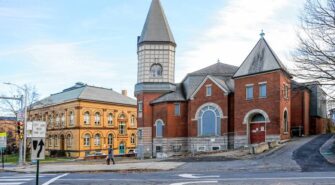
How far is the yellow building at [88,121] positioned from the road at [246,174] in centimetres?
3848

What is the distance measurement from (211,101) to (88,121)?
2898 cm

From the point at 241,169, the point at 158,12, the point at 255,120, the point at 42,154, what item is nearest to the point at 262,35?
the point at 255,120

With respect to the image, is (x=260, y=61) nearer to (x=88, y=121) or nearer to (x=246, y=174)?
(x=246, y=174)

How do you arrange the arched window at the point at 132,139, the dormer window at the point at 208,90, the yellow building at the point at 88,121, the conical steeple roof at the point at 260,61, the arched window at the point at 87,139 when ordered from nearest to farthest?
the conical steeple roof at the point at 260,61 → the dormer window at the point at 208,90 → the yellow building at the point at 88,121 → the arched window at the point at 87,139 → the arched window at the point at 132,139

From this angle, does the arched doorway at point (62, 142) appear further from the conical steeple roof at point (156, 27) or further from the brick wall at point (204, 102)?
the brick wall at point (204, 102)

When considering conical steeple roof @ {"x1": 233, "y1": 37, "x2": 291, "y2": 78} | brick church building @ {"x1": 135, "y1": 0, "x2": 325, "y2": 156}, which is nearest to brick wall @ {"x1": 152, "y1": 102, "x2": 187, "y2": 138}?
brick church building @ {"x1": 135, "y1": 0, "x2": 325, "y2": 156}

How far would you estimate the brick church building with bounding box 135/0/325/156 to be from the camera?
4012 cm

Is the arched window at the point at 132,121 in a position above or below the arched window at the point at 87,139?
above

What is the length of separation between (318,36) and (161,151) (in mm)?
27461

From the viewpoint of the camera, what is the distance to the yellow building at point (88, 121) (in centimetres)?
6631

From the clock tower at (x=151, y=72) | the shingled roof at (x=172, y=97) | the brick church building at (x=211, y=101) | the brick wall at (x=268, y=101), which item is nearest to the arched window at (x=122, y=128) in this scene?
the brick church building at (x=211, y=101)

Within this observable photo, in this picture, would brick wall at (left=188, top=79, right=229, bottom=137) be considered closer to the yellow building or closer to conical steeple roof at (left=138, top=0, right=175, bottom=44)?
conical steeple roof at (left=138, top=0, right=175, bottom=44)

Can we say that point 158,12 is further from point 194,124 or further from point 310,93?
point 310,93

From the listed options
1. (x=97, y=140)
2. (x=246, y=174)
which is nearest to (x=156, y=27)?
(x=97, y=140)
